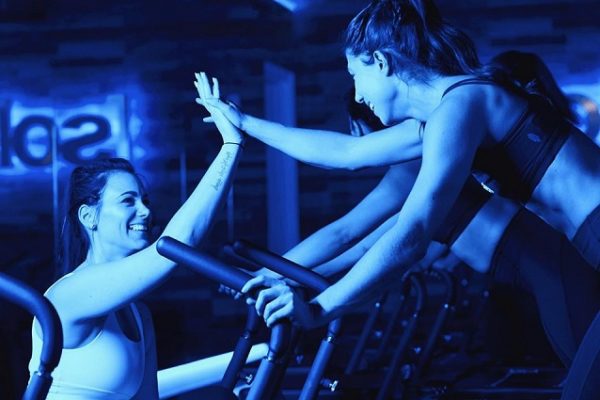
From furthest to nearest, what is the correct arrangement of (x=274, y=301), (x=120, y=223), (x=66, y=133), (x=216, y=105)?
(x=66, y=133) → (x=216, y=105) → (x=120, y=223) → (x=274, y=301)

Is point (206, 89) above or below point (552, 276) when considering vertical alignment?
above

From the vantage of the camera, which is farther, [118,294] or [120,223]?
[120,223]

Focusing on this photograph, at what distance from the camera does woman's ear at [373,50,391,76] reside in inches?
81.3

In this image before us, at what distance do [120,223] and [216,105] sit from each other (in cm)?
38

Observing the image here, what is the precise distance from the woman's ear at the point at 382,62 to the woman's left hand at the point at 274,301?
2.05ft

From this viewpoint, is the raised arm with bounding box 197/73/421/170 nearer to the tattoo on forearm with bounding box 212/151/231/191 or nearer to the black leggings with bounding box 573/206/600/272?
the tattoo on forearm with bounding box 212/151/231/191

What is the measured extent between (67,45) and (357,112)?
358 cm

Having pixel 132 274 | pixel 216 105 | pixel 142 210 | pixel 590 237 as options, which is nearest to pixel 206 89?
pixel 216 105

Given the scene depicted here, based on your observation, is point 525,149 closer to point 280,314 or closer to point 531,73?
point 280,314

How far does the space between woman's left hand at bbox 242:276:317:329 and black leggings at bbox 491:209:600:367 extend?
972 millimetres

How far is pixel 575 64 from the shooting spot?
260 inches

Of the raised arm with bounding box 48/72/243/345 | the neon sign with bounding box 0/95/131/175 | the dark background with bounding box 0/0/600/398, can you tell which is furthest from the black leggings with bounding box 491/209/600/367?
the neon sign with bounding box 0/95/131/175

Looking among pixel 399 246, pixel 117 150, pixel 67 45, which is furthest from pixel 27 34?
pixel 399 246

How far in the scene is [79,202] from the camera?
Result: 252cm
